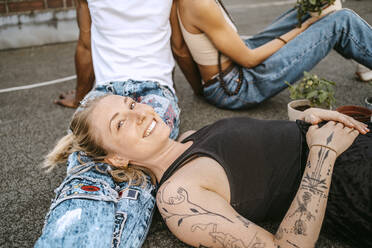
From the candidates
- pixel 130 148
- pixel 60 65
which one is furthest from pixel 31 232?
pixel 60 65

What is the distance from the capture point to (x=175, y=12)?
228 centimetres

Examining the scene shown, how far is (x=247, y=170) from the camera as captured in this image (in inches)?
53.4

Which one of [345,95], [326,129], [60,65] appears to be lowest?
[60,65]

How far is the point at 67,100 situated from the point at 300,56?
6.56 feet

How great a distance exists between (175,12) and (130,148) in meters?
1.21

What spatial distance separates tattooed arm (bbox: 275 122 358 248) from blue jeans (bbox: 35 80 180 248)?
61cm

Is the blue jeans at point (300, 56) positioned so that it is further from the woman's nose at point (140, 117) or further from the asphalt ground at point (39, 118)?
the woman's nose at point (140, 117)

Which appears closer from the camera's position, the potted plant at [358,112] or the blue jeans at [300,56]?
the potted plant at [358,112]

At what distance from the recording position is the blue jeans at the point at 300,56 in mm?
2127

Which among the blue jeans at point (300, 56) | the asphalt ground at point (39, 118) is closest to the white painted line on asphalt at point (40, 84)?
the asphalt ground at point (39, 118)

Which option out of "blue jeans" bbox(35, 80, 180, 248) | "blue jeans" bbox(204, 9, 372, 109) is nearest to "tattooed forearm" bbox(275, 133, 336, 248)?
"blue jeans" bbox(35, 80, 180, 248)

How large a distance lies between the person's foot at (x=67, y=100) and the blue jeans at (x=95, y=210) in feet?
4.38

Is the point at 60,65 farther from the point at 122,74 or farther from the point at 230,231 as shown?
the point at 230,231

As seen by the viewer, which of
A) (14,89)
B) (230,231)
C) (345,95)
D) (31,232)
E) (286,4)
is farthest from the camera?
(286,4)
